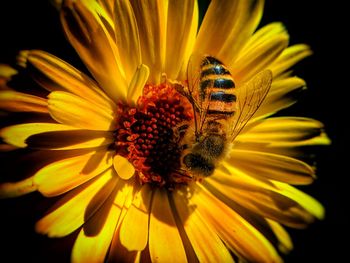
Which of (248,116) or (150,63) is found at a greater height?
(150,63)

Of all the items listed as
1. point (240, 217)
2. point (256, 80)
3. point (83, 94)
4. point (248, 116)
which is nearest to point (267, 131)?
point (248, 116)

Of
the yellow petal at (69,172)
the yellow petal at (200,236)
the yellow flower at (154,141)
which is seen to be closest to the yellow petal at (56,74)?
the yellow flower at (154,141)

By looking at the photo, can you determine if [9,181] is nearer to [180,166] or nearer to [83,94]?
[83,94]

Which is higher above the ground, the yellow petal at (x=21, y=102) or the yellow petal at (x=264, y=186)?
the yellow petal at (x=21, y=102)

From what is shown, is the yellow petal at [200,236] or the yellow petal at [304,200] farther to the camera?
the yellow petal at [304,200]

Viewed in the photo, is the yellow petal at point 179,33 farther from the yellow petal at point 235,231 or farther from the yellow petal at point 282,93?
the yellow petal at point 235,231

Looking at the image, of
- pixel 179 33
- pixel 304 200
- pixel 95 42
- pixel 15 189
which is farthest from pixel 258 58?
pixel 15 189

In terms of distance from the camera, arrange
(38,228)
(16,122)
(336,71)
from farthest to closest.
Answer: (336,71) → (16,122) → (38,228)
